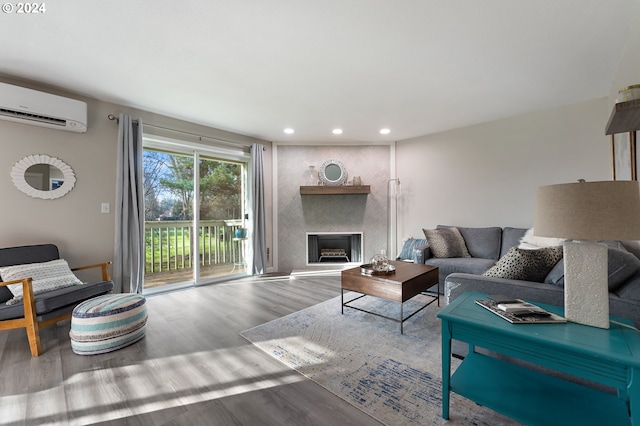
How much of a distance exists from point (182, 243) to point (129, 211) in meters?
1.08

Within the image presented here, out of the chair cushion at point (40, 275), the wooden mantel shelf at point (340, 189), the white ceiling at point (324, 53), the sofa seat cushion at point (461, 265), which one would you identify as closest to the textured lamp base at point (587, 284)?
the white ceiling at point (324, 53)

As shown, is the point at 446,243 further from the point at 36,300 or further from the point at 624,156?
the point at 36,300

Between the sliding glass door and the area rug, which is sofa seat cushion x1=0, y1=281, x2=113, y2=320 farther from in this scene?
Answer: the area rug

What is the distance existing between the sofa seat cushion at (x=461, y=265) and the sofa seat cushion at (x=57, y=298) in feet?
12.3

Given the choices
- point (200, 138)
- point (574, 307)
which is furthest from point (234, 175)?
point (574, 307)

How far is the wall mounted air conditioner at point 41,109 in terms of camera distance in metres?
2.56

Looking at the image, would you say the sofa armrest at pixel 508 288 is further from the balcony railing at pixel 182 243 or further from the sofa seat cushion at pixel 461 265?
the balcony railing at pixel 182 243

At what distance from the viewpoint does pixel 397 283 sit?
7.91 ft

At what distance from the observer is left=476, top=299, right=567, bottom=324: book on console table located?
4.23ft

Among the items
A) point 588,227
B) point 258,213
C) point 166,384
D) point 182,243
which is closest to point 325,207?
point 258,213

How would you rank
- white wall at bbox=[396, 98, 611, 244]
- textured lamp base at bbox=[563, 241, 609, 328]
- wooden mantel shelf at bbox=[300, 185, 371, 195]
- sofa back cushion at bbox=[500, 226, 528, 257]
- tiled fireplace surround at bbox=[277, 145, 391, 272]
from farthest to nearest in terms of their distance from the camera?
tiled fireplace surround at bbox=[277, 145, 391, 272] → wooden mantel shelf at bbox=[300, 185, 371, 195] → sofa back cushion at bbox=[500, 226, 528, 257] → white wall at bbox=[396, 98, 611, 244] → textured lamp base at bbox=[563, 241, 609, 328]

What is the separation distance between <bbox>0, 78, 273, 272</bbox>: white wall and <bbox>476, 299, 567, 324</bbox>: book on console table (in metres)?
4.00

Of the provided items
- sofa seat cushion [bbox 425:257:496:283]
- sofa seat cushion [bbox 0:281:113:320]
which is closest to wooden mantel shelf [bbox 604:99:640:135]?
sofa seat cushion [bbox 425:257:496:283]

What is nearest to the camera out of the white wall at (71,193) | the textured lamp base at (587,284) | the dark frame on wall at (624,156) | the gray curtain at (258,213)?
the textured lamp base at (587,284)
